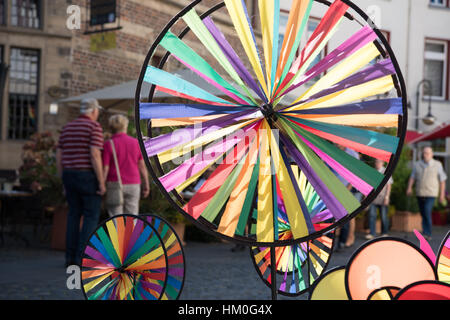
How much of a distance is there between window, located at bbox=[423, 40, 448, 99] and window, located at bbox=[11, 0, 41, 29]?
1116 centimetres

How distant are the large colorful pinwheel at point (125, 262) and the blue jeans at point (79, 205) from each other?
322cm

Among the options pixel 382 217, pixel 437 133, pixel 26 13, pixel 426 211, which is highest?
pixel 26 13

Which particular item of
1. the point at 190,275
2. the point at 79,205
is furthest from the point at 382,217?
the point at 79,205

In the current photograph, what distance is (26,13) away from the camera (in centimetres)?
1166

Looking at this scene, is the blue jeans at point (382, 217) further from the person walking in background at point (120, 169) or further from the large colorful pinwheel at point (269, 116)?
the large colorful pinwheel at point (269, 116)

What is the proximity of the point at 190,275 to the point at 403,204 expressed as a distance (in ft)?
23.9

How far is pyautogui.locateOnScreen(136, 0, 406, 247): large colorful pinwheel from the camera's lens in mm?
1380

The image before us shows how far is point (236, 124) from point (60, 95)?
10.7 meters

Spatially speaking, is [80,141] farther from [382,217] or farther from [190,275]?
[382,217]

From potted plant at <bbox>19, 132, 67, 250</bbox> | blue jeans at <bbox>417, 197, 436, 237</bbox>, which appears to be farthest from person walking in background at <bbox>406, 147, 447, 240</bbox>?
potted plant at <bbox>19, 132, 67, 250</bbox>

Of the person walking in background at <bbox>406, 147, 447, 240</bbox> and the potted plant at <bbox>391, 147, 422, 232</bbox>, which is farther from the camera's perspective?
the potted plant at <bbox>391, 147, 422, 232</bbox>

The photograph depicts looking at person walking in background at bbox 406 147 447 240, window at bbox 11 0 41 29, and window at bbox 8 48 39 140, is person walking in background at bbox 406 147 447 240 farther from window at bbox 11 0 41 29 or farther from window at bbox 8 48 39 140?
window at bbox 11 0 41 29

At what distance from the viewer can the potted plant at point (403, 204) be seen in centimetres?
1125

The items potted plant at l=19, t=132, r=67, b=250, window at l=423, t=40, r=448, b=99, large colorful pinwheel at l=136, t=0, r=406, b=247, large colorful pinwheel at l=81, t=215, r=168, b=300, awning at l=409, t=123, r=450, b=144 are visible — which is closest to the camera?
large colorful pinwheel at l=136, t=0, r=406, b=247
